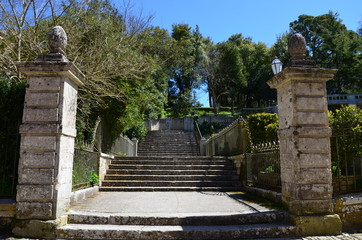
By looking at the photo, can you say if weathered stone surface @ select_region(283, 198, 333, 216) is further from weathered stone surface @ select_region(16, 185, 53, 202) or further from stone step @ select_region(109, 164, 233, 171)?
stone step @ select_region(109, 164, 233, 171)

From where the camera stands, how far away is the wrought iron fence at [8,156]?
5.13 meters

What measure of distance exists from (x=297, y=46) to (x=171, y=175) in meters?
5.86

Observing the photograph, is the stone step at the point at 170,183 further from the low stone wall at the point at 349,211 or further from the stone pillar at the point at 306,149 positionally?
the low stone wall at the point at 349,211

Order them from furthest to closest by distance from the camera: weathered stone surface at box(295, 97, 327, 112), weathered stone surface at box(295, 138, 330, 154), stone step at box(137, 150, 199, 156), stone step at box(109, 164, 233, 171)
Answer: stone step at box(137, 150, 199, 156) < stone step at box(109, 164, 233, 171) < weathered stone surface at box(295, 97, 327, 112) < weathered stone surface at box(295, 138, 330, 154)

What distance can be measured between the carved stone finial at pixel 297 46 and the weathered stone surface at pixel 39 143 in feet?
15.6

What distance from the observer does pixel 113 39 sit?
27.5 ft

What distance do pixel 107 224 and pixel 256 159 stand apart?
14.7 feet

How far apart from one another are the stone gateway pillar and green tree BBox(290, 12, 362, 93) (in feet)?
105

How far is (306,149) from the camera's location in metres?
4.86

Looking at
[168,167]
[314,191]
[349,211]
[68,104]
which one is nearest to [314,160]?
[314,191]

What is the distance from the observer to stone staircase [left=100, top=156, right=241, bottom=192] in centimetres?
852

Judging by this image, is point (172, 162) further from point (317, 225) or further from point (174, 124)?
point (174, 124)

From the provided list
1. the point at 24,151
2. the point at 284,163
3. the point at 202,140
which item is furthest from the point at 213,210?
the point at 202,140

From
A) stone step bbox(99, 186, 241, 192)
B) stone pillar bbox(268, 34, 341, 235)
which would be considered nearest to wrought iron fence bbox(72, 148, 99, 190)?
stone step bbox(99, 186, 241, 192)
